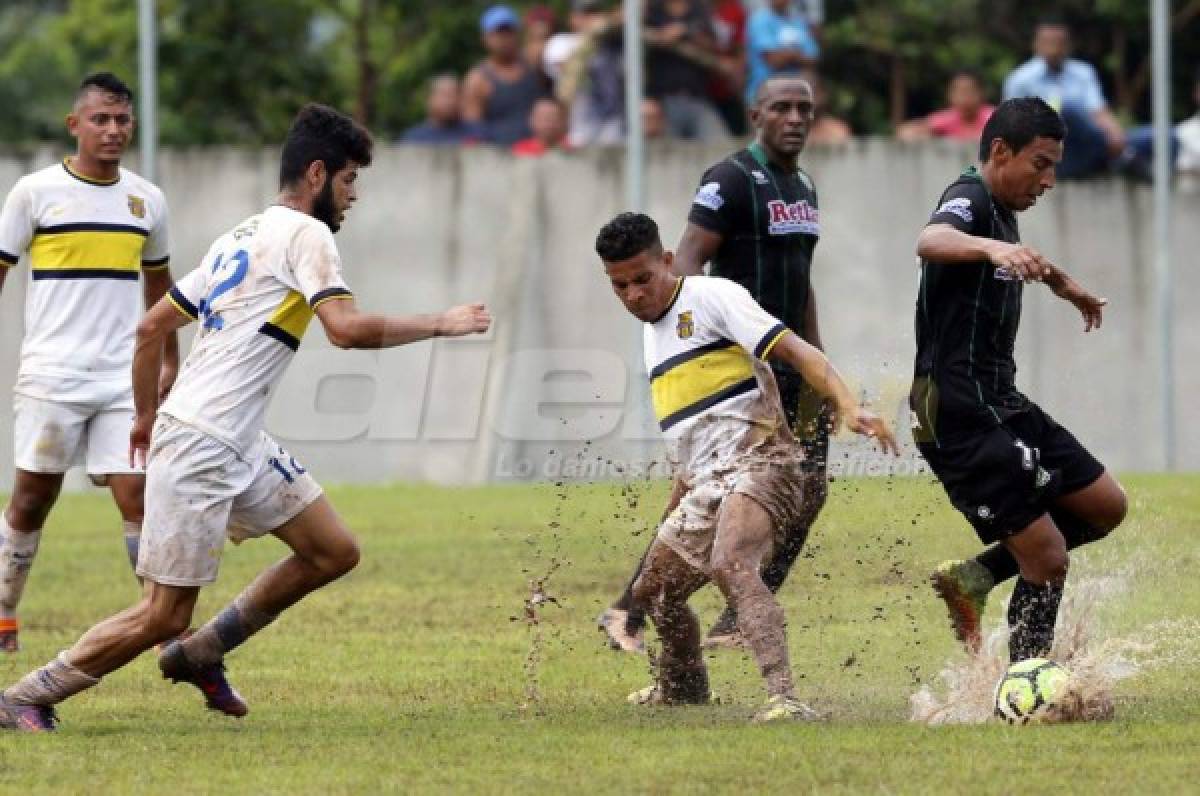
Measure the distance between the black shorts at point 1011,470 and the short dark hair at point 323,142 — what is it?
252 centimetres

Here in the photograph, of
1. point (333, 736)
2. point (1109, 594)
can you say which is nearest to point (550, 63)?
point (1109, 594)

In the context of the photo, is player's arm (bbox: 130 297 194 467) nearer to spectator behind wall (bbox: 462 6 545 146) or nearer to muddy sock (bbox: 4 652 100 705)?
muddy sock (bbox: 4 652 100 705)

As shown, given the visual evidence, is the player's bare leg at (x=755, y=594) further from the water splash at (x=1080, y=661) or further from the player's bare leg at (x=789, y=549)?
the player's bare leg at (x=789, y=549)

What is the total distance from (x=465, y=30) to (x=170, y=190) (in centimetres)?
531

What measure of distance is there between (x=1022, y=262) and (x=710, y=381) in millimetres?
1459

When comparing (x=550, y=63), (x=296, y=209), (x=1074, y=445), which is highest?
(x=550, y=63)

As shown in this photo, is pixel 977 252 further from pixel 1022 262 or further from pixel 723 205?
pixel 723 205

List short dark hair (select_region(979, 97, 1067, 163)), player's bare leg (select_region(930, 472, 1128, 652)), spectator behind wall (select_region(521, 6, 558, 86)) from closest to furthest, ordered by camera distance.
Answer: short dark hair (select_region(979, 97, 1067, 163)), player's bare leg (select_region(930, 472, 1128, 652)), spectator behind wall (select_region(521, 6, 558, 86))

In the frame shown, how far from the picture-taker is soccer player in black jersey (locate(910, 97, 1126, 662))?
8992 millimetres

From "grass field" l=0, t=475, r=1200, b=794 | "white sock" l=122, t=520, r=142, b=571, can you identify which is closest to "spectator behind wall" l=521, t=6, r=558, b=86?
"grass field" l=0, t=475, r=1200, b=794

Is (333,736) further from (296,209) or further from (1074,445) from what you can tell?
(1074,445)

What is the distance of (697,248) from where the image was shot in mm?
11023

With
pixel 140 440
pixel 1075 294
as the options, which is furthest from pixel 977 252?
pixel 140 440

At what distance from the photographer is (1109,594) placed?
10250 millimetres
